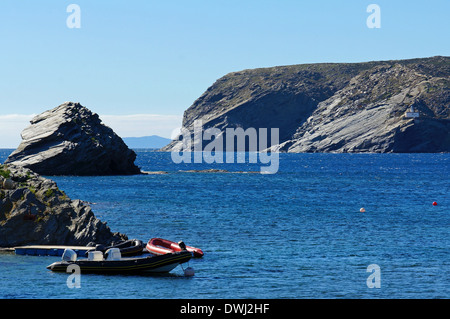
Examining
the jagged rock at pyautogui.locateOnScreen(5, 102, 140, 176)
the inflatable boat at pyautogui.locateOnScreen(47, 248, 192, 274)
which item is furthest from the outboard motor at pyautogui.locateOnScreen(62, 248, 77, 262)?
the jagged rock at pyautogui.locateOnScreen(5, 102, 140, 176)

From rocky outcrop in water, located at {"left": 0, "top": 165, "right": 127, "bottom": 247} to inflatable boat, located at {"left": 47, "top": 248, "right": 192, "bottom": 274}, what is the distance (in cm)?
508

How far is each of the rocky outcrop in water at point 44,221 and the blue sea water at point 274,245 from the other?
2753 mm

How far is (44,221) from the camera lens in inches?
1521

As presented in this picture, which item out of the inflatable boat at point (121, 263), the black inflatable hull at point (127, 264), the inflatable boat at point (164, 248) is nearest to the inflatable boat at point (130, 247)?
the inflatable boat at point (164, 248)

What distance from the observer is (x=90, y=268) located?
3281cm

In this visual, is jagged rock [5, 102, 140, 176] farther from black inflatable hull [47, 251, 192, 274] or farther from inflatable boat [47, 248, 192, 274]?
black inflatable hull [47, 251, 192, 274]

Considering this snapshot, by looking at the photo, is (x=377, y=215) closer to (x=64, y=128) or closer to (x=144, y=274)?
(x=144, y=274)

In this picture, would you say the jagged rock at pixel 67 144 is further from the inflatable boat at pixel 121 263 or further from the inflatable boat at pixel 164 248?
the inflatable boat at pixel 121 263

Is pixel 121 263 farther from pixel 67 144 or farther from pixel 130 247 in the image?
pixel 67 144

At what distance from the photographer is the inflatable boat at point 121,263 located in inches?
1292

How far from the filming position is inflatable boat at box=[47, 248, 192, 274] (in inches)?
1292

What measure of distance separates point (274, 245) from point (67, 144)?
7276cm

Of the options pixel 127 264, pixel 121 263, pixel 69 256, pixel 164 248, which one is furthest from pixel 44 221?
pixel 127 264

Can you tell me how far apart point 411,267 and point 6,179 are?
26.5 metres
